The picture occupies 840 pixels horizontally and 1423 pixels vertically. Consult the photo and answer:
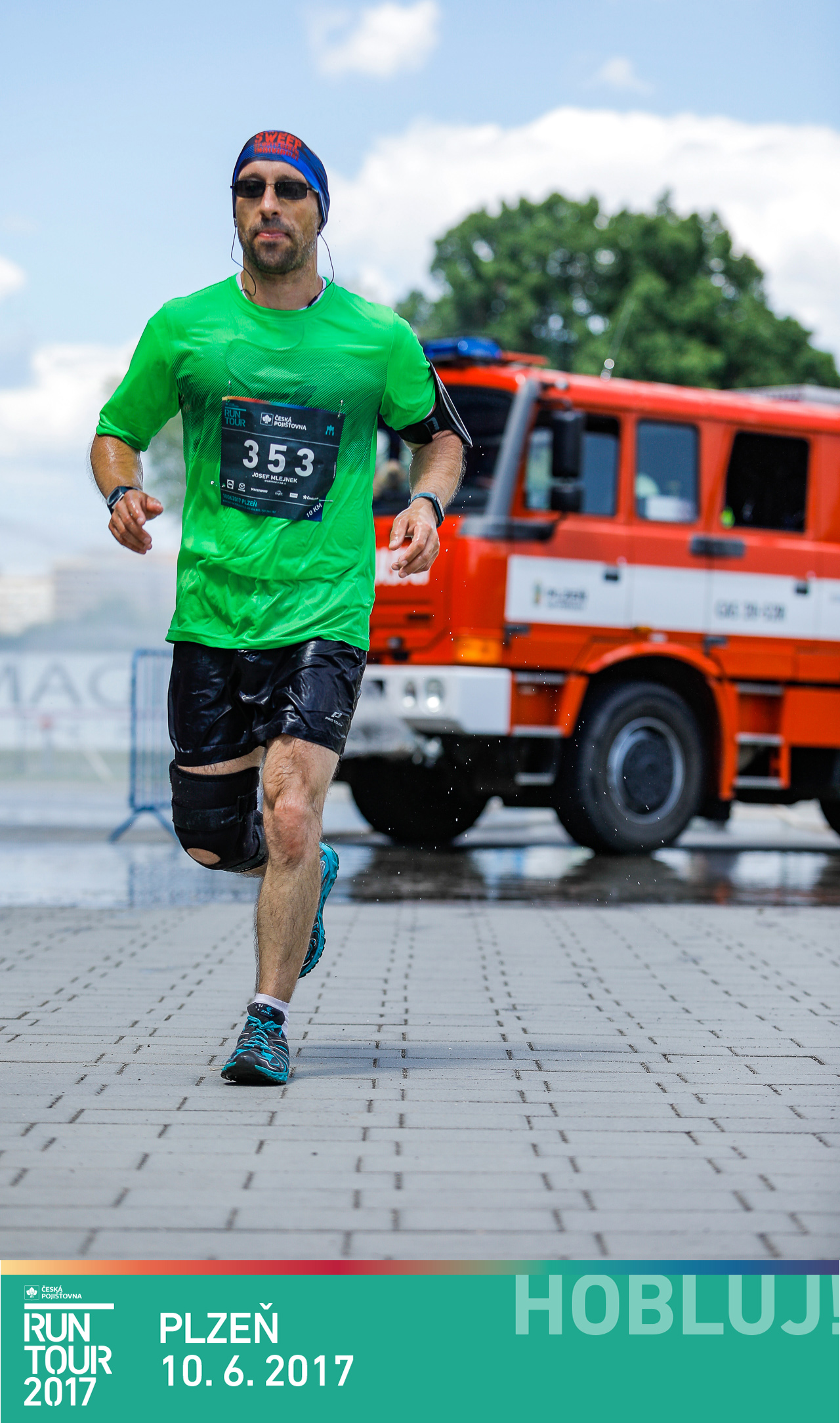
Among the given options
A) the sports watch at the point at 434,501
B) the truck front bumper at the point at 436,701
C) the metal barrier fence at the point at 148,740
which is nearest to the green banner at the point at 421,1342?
the sports watch at the point at 434,501

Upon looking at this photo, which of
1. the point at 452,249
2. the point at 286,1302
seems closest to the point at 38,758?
the point at 286,1302

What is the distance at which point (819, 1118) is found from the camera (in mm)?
3947

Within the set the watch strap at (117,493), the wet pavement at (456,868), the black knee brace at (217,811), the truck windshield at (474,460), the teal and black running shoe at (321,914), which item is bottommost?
the wet pavement at (456,868)

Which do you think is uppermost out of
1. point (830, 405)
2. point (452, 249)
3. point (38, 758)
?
point (452, 249)

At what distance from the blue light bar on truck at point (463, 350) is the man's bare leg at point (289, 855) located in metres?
6.47

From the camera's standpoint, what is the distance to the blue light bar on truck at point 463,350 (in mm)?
10523

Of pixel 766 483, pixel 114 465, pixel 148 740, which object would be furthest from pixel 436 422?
pixel 148 740

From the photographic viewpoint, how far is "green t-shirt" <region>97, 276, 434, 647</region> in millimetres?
4414

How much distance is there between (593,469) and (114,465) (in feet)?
21.7

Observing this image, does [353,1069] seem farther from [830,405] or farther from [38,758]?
[38,758]

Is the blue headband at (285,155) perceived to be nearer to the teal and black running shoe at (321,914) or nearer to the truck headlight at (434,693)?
the teal and black running shoe at (321,914)

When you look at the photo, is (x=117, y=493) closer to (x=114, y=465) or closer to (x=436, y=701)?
(x=114, y=465)

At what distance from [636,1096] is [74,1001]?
1961mm

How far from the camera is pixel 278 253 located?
443 centimetres
